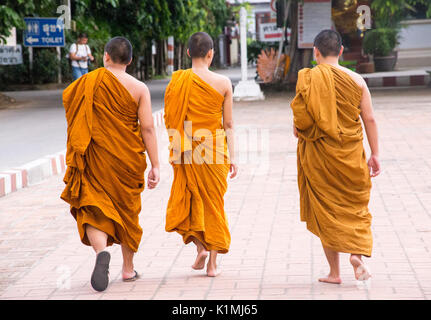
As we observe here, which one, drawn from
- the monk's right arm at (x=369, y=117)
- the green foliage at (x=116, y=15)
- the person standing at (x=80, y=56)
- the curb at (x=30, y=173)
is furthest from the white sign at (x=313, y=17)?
the monk's right arm at (x=369, y=117)

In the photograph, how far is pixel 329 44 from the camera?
5.05m

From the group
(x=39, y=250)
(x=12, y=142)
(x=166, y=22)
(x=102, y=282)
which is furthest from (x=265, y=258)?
(x=166, y=22)

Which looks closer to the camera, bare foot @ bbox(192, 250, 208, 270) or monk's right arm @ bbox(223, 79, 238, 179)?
bare foot @ bbox(192, 250, 208, 270)

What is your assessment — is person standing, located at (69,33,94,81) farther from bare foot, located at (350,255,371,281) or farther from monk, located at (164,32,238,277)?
bare foot, located at (350,255,371,281)

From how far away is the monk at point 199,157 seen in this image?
527cm

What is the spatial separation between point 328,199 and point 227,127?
964mm

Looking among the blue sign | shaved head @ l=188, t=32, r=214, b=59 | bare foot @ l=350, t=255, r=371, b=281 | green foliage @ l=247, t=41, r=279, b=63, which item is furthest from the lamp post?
bare foot @ l=350, t=255, r=371, b=281

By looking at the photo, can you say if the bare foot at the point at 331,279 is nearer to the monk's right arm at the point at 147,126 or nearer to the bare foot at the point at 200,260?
the bare foot at the point at 200,260

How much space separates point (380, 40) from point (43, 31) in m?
14.5

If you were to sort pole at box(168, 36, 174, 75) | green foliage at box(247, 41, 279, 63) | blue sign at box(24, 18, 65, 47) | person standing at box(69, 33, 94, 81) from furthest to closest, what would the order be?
pole at box(168, 36, 174, 75) → green foliage at box(247, 41, 279, 63) → blue sign at box(24, 18, 65, 47) → person standing at box(69, 33, 94, 81)

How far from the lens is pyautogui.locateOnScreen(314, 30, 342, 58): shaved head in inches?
199

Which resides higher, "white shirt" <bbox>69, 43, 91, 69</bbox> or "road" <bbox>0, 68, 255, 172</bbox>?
"white shirt" <bbox>69, 43, 91, 69</bbox>

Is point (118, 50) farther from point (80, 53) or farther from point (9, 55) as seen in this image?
point (9, 55)

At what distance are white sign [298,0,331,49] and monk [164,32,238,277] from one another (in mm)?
18310
